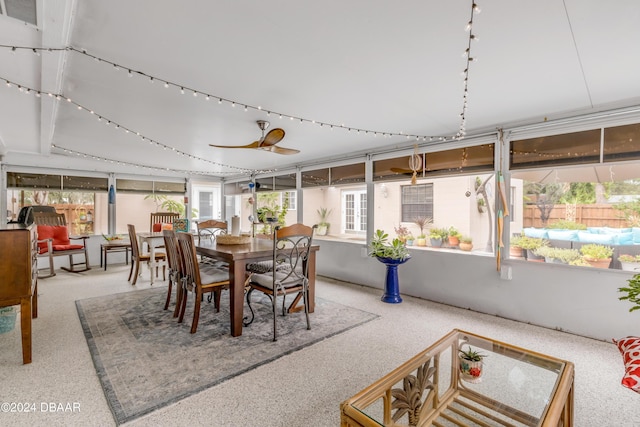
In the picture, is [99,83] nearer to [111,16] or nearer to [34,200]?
[111,16]

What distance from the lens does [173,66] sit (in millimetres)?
2221

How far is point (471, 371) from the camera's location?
6.20 feet

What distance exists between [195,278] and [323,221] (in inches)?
209

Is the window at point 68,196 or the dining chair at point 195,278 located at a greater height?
the window at point 68,196

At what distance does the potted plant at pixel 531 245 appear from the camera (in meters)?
3.45

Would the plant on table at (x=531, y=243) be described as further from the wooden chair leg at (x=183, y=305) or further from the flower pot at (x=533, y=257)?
the wooden chair leg at (x=183, y=305)

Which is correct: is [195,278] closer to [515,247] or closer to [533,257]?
[515,247]

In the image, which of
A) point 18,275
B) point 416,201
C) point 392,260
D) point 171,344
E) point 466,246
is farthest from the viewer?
point 416,201

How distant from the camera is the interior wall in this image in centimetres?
288

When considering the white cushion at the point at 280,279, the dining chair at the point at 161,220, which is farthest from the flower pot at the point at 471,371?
the dining chair at the point at 161,220

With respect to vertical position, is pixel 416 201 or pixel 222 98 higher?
pixel 222 98

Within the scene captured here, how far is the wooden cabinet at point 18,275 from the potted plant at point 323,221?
5.92 meters

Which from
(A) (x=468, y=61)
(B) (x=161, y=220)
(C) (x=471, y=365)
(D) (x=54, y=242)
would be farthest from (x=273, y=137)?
(D) (x=54, y=242)

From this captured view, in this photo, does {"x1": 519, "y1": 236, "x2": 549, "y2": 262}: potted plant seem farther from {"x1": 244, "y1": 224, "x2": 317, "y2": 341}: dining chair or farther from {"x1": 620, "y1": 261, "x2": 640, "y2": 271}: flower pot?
{"x1": 244, "y1": 224, "x2": 317, "y2": 341}: dining chair
